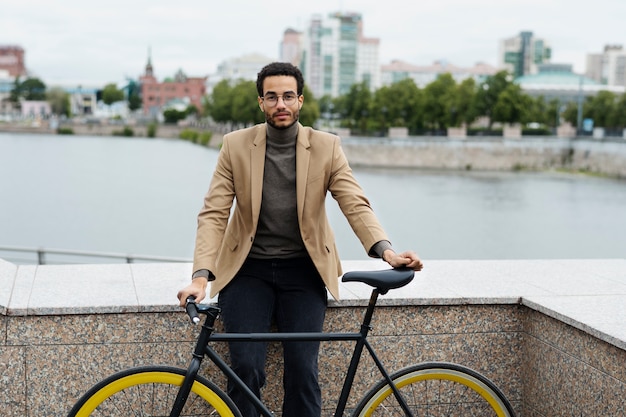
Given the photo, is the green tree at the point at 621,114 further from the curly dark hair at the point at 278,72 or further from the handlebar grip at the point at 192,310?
the handlebar grip at the point at 192,310

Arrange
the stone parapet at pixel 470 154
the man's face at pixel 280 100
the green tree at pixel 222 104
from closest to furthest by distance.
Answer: the man's face at pixel 280 100
the stone parapet at pixel 470 154
the green tree at pixel 222 104

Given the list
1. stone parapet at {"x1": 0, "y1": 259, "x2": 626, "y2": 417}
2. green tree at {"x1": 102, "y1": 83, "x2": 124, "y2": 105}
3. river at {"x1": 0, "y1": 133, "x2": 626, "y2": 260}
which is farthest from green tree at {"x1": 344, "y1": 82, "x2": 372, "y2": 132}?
green tree at {"x1": 102, "y1": 83, "x2": 124, "y2": 105}

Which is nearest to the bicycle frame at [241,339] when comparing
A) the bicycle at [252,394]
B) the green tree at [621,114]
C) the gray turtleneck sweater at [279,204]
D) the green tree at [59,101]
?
the bicycle at [252,394]

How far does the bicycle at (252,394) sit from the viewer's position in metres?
2.93

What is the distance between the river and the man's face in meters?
21.7

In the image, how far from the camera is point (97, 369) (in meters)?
3.68

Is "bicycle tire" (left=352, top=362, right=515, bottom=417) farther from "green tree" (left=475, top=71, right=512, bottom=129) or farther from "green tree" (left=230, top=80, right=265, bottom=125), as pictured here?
"green tree" (left=230, top=80, right=265, bottom=125)

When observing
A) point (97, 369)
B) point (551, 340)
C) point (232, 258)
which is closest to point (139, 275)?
point (97, 369)

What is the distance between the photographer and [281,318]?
344 centimetres

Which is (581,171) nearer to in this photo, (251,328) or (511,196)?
(511,196)

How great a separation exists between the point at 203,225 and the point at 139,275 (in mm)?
1132

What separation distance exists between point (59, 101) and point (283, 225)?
15386 centimetres

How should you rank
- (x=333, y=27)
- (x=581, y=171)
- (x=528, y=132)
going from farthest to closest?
(x=333, y=27), (x=528, y=132), (x=581, y=171)

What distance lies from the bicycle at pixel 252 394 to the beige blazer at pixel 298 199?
0.34m
